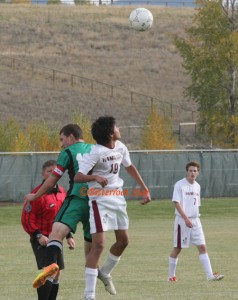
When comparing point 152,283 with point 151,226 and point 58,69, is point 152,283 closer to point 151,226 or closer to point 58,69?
point 151,226

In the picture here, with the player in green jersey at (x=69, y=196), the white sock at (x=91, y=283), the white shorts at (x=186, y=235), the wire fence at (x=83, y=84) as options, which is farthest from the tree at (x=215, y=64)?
the white sock at (x=91, y=283)

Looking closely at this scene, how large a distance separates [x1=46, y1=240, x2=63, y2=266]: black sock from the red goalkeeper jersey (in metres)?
1.10

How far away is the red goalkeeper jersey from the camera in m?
11.9

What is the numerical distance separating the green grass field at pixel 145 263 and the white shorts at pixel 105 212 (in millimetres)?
1197

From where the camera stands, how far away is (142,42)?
292 ft

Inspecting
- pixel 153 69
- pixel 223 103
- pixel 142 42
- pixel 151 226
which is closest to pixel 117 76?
pixel 153 69

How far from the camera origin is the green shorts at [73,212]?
35.9 feet

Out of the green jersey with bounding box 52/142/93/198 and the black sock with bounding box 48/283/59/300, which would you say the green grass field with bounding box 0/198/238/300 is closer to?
the black sock with bounding box 48/283/59/300

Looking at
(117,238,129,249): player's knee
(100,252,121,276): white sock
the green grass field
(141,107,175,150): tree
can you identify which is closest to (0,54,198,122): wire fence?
(141,107,175,150): tree

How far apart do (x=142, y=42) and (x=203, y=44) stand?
137 ft

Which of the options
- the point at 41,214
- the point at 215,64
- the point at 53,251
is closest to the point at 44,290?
the point at 53,251

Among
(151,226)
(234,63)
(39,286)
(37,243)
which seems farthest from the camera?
(234,63)

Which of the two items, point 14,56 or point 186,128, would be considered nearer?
point 186,128

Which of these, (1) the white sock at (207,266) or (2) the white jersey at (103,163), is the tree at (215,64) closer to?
(1) the white sock at (207,266)
